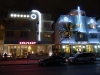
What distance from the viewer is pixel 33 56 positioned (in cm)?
3134

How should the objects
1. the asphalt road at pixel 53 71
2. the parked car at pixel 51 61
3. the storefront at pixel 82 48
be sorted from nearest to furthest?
the asphalt road at pixel 53 71
the parked car at pixel 51 61
the storefront at pixel 82 48

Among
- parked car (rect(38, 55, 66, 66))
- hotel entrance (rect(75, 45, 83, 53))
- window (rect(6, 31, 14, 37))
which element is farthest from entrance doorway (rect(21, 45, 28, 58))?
hotel entrance (rect(75, 45, 83, 53))

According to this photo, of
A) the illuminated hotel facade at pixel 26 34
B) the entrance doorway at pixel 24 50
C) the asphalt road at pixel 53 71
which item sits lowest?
the asphalt road at pixel 53 71

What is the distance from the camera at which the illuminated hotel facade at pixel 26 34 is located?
34250 millimetres

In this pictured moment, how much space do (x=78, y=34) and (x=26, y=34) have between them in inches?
637

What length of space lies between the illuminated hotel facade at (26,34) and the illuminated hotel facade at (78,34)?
4.96 m

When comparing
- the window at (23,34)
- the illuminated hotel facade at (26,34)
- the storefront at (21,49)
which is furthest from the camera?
the window at (23,34)

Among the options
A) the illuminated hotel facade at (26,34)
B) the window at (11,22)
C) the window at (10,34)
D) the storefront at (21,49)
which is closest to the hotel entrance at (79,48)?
the illuminated hotel facade at (26,34)

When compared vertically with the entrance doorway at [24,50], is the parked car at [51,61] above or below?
below

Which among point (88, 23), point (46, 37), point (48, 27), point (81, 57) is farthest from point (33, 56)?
point (88, 23)

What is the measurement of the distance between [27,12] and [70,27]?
12.7 metres

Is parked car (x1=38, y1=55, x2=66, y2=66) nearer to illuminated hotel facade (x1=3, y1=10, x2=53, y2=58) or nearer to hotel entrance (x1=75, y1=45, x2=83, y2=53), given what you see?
illuminated hotel facade (x1=3, y1=10, x2=53, y2=58)

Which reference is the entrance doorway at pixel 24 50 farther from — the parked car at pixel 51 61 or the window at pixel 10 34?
the parked car at pixel 51 61

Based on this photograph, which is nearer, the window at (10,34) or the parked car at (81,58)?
the parked car at (81,58)
